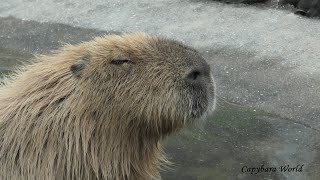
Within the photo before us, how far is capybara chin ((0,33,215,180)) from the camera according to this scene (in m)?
2.79

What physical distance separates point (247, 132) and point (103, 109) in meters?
2.23

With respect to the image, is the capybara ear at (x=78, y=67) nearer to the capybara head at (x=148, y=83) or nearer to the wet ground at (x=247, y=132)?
the capybara head at (x=148, y=83)

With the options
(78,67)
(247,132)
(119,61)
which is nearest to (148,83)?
(119,61)

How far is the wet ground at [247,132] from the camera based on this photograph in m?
4.27

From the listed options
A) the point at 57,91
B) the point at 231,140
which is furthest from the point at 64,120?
the point at 231,140

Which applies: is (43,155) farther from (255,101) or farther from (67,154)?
(255,101)

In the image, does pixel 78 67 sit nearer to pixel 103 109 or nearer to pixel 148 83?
pixel 103 109

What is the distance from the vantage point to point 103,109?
284 cm

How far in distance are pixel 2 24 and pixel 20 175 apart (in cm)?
537

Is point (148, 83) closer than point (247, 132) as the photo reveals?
Yes

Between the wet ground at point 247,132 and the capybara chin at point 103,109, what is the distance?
54cm

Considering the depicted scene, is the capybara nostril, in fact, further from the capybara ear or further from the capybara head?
the capybara ear

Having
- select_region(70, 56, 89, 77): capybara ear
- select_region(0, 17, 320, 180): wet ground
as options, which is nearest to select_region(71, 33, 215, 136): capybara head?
select_region(70, 56, 89, 77): capybara ear

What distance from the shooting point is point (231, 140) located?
4.71 m
